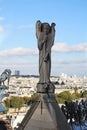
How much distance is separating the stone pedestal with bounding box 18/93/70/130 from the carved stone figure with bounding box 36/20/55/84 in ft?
1.04

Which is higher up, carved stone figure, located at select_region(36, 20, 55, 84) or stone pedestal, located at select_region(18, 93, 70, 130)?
carved stone figure, located at select_region(36, 20, 55, 84)

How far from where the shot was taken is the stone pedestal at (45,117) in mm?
5812

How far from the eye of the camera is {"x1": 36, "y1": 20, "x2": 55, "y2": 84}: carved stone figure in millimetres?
6155

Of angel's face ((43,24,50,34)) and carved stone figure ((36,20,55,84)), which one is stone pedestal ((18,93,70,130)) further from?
angel's face ((43,24,50,34))

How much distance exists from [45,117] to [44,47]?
101 cm

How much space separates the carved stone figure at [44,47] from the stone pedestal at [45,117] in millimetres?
318

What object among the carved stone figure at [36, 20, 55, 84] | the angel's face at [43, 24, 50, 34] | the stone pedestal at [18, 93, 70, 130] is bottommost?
the stone pedestal at [18, 93, 70, 130]

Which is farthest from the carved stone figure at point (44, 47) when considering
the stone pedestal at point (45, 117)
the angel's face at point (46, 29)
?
the stone pedestal at point (45, 117)

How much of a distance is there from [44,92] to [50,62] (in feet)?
1.45

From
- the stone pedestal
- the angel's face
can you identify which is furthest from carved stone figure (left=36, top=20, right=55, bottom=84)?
the stone pedestal

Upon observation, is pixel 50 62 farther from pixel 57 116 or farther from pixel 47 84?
pixel 57 116

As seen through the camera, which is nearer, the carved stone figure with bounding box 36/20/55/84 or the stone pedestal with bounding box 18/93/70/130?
the stone pedestal with bounding box 18/93/70/130

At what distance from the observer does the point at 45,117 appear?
5.86 meters

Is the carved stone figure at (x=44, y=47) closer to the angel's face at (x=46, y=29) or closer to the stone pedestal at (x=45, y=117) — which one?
the angel's face at (x=46, y=29)
